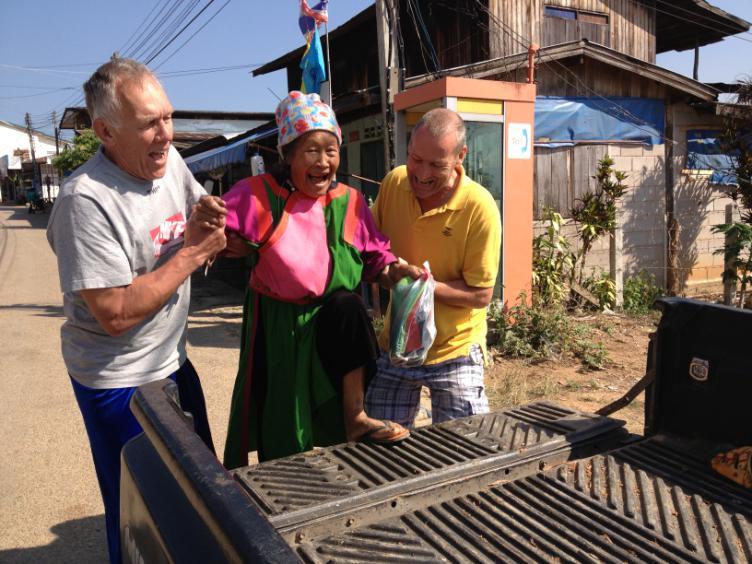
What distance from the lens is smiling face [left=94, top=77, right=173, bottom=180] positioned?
6.57ft

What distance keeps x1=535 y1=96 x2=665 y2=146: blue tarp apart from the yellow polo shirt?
7.07 meters

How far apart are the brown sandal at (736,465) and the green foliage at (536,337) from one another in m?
4.66

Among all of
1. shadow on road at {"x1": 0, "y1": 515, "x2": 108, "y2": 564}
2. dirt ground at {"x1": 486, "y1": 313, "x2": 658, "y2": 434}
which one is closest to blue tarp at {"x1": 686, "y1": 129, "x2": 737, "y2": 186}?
dirt ground at {"x1": 486, "y1": 313, "x2": 658, "y2": 434}

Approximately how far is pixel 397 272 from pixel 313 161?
53 cm

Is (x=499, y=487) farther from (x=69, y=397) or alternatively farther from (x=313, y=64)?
(x=313, y=64)

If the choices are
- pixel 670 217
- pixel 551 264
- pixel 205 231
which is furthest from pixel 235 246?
pixel 670 217

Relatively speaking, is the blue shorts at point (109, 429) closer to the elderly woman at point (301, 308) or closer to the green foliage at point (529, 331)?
the elderly woman at point (301, 308)

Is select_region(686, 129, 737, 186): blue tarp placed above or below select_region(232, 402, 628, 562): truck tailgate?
above

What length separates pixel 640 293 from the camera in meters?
9.58

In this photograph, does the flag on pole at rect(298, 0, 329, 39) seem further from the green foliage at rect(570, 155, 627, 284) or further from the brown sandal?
the brown sandal

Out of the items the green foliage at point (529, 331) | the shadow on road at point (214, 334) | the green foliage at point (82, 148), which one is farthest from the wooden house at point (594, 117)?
the green foliage at point (82, 148)

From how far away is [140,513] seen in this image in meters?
1.39

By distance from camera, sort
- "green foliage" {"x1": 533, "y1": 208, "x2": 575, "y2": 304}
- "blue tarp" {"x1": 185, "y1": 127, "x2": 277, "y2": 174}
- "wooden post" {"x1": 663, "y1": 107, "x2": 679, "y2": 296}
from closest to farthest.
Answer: "green foliage" {"x1": 533, "y1": 208, "x2": 575, "y2": 304} < "wooden post" {"x1": 663, "y1": 107, "x2": 679, "y2": 296} < "blue tarp" {"x1": 185, "y1": 127, "x2": 277, "y2": 174}

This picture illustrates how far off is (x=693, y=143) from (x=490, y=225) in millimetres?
9387
